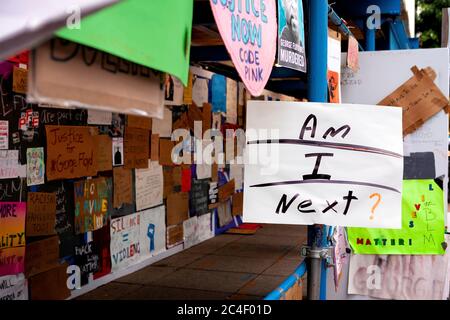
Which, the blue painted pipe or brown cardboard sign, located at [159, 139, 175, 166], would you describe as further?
brown cardboard sign, located at [159, 139, 175, 166]

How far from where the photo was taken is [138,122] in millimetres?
6281

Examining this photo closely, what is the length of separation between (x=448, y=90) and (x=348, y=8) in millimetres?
3185

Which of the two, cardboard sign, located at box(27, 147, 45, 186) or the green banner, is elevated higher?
the green banner

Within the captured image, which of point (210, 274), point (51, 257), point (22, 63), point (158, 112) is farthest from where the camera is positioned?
point (210, 274)

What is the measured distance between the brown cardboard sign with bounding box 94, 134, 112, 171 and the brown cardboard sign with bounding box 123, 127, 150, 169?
1.07 ft

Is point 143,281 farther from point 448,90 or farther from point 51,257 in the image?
point 448,90

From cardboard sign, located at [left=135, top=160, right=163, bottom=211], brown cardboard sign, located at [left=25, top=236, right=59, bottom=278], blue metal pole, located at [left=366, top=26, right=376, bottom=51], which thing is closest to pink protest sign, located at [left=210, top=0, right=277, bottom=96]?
brown cardboard sign, located at [left=25, top=236, right=59, bottom=278]

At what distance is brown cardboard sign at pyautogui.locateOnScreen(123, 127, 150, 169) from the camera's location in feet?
20.0

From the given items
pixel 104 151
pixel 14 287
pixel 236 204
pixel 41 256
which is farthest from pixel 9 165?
pixel 236 204

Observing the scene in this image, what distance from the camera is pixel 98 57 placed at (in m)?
1.62

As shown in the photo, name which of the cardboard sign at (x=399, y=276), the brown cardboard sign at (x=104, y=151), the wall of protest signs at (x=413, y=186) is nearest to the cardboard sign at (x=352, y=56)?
the wall of protest signs at (x=413, y=186)

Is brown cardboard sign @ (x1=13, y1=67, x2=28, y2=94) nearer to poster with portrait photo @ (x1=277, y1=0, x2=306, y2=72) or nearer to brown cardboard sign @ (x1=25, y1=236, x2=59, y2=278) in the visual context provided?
brown cardboard sign @ (x1=25, y1=236, x2=59, y2=278)

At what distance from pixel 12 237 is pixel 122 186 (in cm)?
179

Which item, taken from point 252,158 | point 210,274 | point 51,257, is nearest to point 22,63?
point 51,257
